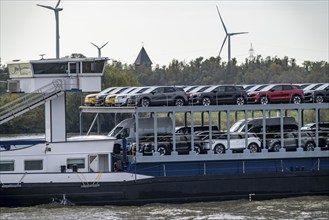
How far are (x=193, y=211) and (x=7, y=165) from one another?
7907 millimetres

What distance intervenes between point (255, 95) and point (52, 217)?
11714 millimetres

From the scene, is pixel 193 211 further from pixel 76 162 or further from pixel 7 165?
pixel 7 165

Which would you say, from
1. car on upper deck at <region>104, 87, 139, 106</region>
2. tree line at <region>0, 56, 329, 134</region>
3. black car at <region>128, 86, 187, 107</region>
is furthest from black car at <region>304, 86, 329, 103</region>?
tree line at <region>0, 56, 329, 134</region>

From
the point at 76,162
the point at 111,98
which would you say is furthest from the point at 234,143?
the point at 76,162

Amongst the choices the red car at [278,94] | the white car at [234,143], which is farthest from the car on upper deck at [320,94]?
the white car at [234,143]

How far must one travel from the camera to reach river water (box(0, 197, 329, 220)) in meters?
44.7

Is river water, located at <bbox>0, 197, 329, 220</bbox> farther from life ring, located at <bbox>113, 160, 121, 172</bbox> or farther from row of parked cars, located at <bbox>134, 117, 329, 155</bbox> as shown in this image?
row of parked cars, located at <bbox>134, 117, 329, 155</bbox>

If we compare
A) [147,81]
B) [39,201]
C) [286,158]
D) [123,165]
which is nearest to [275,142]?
[286,158]

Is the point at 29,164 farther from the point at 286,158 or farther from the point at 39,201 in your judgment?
the point at 286,158

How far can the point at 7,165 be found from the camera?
47.2 meters

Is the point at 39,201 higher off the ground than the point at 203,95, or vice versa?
the point at 203,95

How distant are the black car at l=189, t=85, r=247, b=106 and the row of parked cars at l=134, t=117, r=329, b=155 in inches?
46.5

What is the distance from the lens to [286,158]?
1914 inches

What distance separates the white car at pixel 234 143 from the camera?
4894cm
